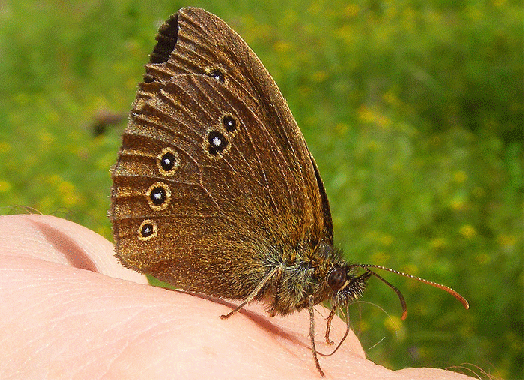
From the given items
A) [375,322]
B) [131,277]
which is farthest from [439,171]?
[131,277]

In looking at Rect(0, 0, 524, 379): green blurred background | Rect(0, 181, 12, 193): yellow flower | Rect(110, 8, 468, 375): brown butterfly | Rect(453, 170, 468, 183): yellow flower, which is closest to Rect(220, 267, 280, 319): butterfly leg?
Rect(110, 8, 468, 375): brown butterfly

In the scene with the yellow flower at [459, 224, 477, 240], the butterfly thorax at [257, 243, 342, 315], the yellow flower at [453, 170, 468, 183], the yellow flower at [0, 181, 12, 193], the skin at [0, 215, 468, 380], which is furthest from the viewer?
the yellow flower at [0, 181, 12, 193]

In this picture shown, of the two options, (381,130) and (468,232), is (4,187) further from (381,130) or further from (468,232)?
(468,232)

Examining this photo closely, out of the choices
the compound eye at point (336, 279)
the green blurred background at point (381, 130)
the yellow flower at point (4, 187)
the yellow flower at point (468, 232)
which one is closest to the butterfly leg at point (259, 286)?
the compound eye at point (336, 279)

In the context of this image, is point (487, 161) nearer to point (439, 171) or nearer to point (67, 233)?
point (439, 171)

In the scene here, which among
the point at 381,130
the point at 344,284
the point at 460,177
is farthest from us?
the point at 381,130

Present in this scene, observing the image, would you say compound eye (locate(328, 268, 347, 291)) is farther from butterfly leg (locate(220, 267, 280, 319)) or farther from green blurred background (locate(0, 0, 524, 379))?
green blurred background (locate(0, 0, 524, 379))

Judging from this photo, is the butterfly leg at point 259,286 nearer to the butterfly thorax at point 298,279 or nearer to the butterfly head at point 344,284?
the butterfly thorax at point 298,279

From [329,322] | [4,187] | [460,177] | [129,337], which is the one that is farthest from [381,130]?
[129,337]

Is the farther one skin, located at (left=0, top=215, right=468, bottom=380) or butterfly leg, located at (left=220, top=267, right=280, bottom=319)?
butterfly leg, located at (left=220, top=267, right=280, bottom=319)
